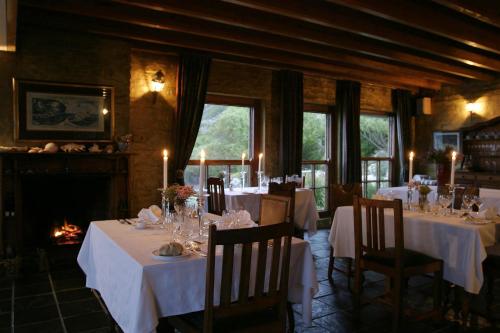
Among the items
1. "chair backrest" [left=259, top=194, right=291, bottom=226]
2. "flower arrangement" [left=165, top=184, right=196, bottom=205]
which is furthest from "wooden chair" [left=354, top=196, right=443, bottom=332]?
"flower arrangement" [left=165, top=184, right=196, bottom=205]

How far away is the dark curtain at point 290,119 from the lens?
6.84 metres

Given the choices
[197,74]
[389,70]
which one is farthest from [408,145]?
[197,74]

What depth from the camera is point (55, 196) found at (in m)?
5.05

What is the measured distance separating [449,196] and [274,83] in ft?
13.1

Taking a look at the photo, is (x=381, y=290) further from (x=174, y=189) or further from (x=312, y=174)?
(x=312, y=174)

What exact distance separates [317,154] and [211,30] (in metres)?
3.67

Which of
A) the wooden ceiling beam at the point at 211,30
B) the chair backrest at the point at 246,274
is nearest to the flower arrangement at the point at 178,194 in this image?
the chair backrest at the point at 246,274

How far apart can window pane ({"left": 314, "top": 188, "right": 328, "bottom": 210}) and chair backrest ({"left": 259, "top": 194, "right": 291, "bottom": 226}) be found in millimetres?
4947

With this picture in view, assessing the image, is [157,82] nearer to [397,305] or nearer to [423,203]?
[423,203]

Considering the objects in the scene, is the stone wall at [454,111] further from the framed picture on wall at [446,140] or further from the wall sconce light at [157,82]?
the wall sconce light at [157,82]

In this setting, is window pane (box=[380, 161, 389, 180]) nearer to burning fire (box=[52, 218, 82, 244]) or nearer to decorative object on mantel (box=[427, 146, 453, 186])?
decorative object on mantel (box=[427, 146, 453, 186])

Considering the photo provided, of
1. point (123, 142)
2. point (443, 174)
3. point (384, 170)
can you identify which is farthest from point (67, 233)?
point (384, 170)

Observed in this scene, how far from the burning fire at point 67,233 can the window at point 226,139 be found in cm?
174

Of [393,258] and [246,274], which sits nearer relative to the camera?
[246,274]
